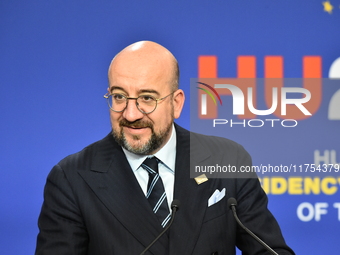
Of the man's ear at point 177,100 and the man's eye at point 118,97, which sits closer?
the man's eye at point 118,97

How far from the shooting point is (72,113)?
2.39 metres

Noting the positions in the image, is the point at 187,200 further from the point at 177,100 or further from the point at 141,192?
the point at 177,100

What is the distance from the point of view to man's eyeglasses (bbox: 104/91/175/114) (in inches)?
56.9

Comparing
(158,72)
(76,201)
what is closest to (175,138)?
(158,72)

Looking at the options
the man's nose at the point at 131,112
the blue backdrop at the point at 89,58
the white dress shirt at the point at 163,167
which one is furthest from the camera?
the blue backdrop at the point at 89,58

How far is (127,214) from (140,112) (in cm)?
31

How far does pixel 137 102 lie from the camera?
1.44 m

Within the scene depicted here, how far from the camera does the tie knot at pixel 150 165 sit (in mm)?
1561

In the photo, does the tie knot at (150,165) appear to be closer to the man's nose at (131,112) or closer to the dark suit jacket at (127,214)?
the dark suit jacket at (127,214)

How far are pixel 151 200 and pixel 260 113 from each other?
0.97 m

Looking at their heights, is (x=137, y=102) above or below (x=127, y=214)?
above


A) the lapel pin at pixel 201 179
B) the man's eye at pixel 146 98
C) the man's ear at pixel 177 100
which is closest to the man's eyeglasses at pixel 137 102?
the man's eye at pixel 146 98

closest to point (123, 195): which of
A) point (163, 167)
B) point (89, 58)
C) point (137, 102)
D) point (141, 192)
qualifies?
point (141, 192)

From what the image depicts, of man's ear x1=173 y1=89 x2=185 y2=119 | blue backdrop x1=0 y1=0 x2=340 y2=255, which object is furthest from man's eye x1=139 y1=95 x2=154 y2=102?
blue backdrop x1=0 y1=0 x2=340 y2=255
